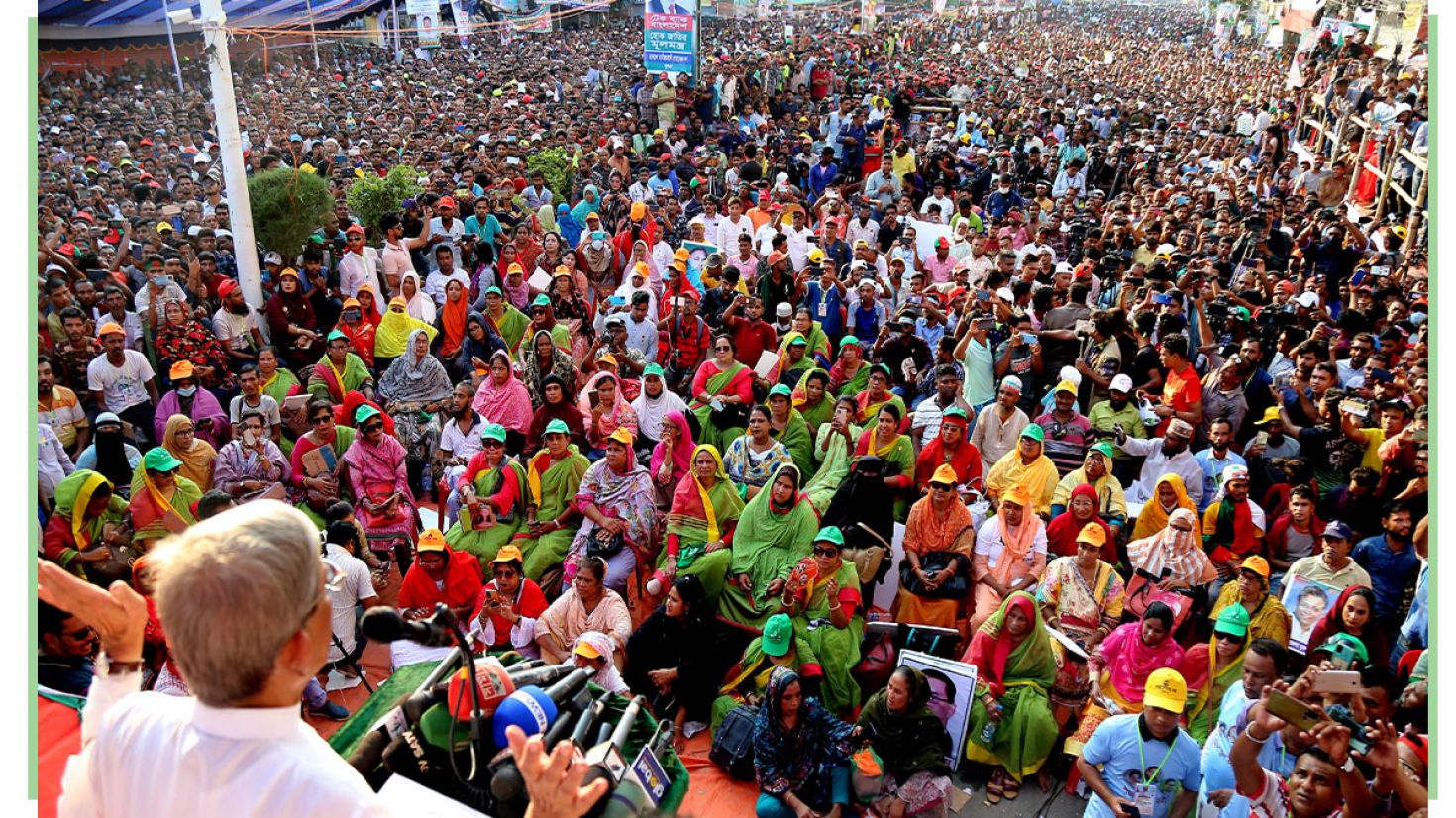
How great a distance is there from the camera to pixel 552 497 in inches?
250

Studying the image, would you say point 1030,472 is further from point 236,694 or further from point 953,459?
point 236,694

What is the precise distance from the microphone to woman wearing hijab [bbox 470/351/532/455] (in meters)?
5.45

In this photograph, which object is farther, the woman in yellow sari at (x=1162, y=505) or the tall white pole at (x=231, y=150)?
the tall white pole at (x=231, y=150)

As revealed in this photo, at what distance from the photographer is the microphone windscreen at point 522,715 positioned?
76.5 inches

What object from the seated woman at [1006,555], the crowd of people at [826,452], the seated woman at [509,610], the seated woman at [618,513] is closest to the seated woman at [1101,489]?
the crowd of people at [826,452]

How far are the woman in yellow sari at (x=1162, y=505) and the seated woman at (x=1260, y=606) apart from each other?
2.43ft

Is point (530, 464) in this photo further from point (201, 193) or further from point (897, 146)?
point (897, 146)

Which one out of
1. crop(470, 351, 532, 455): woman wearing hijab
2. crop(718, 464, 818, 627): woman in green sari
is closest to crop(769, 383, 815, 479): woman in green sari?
crop(718, 464, 818, 627): woman in green sari

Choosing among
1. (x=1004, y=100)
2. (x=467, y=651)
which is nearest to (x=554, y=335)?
(x=467, y=651)

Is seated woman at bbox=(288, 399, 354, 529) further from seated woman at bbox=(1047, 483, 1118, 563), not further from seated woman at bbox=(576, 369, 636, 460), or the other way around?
seated woman at bbox=(1047, 483, 1118, 563)

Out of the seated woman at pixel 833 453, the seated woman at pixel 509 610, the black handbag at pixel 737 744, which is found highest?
the seated woman at pixel 833 453

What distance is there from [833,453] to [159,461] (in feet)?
12.6

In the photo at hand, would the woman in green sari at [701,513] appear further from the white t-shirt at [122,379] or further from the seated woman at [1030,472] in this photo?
the white t-shirt at [122,379]

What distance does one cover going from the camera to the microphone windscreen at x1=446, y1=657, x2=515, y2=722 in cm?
196
